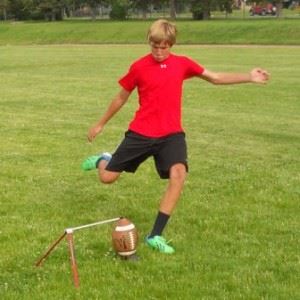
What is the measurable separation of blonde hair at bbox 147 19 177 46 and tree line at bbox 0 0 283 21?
83.7 metres

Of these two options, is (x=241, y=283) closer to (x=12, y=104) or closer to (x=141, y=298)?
(x=141, y=298)

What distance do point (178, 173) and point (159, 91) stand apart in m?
0.77

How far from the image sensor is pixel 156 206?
7.89m

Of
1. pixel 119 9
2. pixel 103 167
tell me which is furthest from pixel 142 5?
pixel 103 167

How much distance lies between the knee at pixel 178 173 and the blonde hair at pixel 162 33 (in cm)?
112

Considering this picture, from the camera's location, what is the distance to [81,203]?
26.6 feet


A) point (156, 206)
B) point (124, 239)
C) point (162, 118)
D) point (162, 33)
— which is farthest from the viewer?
point (156, 206)

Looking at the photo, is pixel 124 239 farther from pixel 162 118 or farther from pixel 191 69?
pixel 191 69

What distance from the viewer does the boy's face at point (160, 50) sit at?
618 centimetres

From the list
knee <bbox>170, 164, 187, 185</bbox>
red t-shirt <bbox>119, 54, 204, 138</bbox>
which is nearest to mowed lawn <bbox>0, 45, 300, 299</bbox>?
knee <bbox>170, 164, 187, 185</bbox>

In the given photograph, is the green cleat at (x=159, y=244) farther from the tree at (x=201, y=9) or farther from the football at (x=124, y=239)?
the tree at (x=201, y=9)

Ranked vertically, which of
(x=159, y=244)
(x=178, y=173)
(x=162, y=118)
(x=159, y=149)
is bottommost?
(x=159, y=244)

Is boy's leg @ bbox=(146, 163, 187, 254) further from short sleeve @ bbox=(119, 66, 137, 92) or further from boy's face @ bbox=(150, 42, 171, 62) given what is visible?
boy's face @ bbox=(150, 42, 171, 62)

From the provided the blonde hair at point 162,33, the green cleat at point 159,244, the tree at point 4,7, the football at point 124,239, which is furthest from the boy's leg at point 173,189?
the tree at point 4,7
